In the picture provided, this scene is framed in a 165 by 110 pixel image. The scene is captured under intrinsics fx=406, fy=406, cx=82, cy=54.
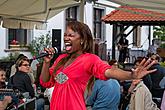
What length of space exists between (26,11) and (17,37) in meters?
4.97

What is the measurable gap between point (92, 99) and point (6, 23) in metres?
4.63

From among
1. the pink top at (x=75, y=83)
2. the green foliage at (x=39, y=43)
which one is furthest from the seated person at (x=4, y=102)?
the green foliage at (x=39, y=43)

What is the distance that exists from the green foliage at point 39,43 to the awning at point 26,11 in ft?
11.8

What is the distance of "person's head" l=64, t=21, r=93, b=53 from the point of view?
136 inches

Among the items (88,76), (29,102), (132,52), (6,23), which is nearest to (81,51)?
(88,76)

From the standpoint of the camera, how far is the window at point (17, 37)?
47.8ft

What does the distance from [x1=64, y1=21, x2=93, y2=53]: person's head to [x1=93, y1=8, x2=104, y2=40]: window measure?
1774cm

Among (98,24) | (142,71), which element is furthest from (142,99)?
(98,24)

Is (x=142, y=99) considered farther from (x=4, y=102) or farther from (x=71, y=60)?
(x=71, y=60)

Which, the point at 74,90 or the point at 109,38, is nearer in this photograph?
the point at 74,90

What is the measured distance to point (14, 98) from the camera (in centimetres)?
569

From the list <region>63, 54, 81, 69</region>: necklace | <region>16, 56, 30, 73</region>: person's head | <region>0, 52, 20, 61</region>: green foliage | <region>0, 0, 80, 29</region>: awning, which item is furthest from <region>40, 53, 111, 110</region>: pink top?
<region>0, 52, 20, 61</region>: green foliage

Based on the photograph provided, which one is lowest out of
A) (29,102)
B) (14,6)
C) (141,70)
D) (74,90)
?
(29,102)

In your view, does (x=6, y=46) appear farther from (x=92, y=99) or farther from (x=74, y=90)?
(x=74, y=90)
